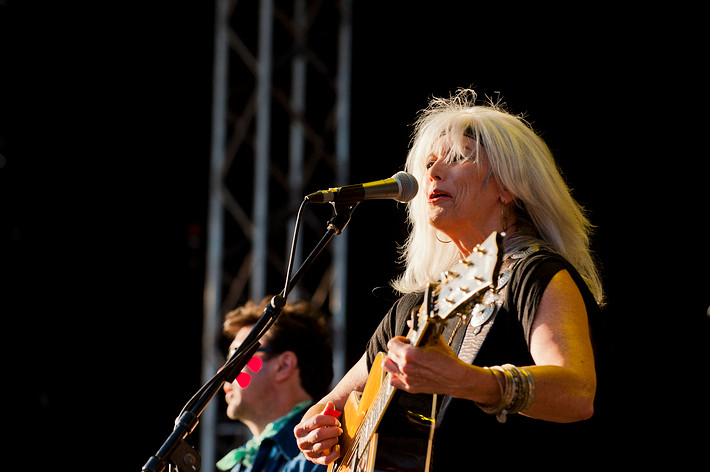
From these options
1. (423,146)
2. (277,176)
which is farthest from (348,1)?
(423,146)

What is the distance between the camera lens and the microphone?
79.9 inches

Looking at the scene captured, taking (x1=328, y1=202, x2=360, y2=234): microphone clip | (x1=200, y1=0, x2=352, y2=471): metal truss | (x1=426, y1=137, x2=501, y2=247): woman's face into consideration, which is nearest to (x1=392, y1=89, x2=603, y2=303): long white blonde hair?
(x1=426, y1=137, x2=501, y2=247): woman's face

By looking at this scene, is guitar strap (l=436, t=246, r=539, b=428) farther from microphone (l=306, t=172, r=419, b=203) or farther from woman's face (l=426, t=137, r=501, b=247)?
microphone (l=306, t=172, r=419, b=203)

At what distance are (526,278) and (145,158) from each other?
14.9 feet

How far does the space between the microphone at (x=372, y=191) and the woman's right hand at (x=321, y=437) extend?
1.92 feet

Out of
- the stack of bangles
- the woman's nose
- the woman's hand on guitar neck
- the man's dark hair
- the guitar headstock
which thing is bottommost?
the man's dark hair

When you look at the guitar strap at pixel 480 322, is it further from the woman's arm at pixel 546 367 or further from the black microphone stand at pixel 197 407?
the black microphone stand at pixel 197 407

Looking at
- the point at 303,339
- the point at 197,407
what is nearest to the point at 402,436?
the point at 197,407

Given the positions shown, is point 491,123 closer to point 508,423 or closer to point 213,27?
point 508,423

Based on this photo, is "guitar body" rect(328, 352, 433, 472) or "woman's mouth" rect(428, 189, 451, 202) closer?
"guitar body" rect(328, 352, 433, 472)

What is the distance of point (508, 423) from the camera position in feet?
6.00

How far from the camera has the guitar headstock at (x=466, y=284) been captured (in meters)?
1.45

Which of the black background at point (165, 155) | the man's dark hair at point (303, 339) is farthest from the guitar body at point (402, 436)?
the black background at point (165, 155)

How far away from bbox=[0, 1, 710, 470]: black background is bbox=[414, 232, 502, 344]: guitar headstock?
3.20m
